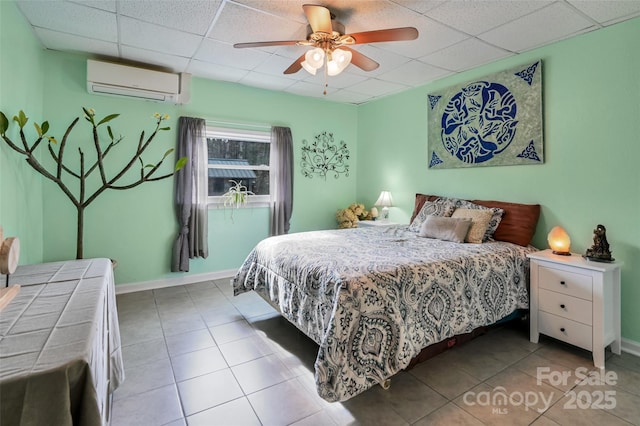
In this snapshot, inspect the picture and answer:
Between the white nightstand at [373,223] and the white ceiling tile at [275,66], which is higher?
the white ceiling tile at [275,66]

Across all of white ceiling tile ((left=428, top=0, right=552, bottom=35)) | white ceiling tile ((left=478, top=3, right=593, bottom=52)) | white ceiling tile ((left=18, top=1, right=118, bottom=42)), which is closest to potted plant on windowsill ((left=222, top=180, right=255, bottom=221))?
white ceiling tile ((left=18, top=1, right=118, bottom=42))

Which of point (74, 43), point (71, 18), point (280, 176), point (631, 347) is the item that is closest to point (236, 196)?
point (280, 176)

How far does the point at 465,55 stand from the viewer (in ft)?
10.0

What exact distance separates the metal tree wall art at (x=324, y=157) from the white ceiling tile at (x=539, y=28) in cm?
257

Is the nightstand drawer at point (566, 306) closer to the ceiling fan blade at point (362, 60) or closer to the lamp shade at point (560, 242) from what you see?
the lamp shade at point (560, 242)

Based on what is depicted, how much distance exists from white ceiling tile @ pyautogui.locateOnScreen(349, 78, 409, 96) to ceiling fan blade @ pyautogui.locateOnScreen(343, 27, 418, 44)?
68.4 inches

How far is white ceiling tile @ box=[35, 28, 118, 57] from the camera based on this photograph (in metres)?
2.76

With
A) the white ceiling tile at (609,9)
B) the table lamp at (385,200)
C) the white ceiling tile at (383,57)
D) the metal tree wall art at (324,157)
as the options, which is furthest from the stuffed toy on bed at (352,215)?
the white ceiling tile at (609,9)

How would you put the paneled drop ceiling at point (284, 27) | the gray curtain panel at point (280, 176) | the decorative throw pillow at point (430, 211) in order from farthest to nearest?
the gray curtain panel at point (280, 176)
the decorative throw pillow at point (430, 211)
the paneled drop ceiling at point (284, 27)

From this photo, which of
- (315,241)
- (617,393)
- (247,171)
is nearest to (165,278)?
(247,171)

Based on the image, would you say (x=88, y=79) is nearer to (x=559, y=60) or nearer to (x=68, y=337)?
(x=68, y=337)

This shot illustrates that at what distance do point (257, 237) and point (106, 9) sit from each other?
2.86 m

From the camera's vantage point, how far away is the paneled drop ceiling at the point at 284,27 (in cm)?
226

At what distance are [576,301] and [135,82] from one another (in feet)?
14.5
